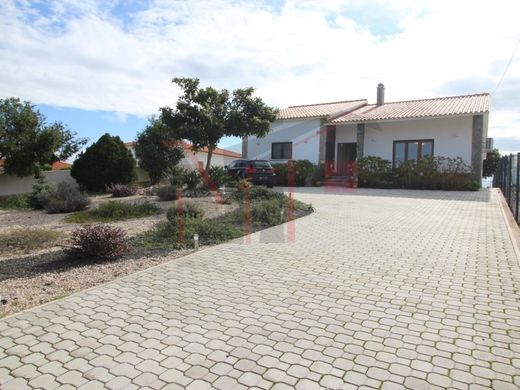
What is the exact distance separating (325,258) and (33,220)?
8.15 meters

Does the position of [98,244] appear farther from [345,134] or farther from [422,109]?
[422,109]

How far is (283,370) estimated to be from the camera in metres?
2.91

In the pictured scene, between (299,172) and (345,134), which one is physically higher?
(345,134)

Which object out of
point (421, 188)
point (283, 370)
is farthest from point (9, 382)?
point (421, 188)

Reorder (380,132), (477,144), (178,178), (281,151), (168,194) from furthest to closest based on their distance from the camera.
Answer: (281,151) → (380,132) → (477,144) → (178,178) → (168,194)

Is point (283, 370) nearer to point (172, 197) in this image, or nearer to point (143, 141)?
point (172, 197)

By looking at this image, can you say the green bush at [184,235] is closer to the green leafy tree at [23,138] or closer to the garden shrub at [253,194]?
the garden shrub at [253,194]

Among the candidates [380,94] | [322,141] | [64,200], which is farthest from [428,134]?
[64,200]

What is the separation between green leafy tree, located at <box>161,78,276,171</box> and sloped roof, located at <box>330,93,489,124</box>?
29.9ft

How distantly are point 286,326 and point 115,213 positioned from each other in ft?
26.6

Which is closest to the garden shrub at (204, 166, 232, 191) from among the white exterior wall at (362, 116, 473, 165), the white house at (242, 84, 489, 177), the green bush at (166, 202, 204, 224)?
the green bush at (166, 202, 204, 224)

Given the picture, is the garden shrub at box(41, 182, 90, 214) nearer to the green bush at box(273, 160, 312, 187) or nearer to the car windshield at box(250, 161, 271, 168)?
the car windshield at box(250, 161, 271, 168)

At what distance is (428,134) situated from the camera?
847 inches

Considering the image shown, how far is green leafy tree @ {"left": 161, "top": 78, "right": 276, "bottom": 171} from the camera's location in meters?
14.9
